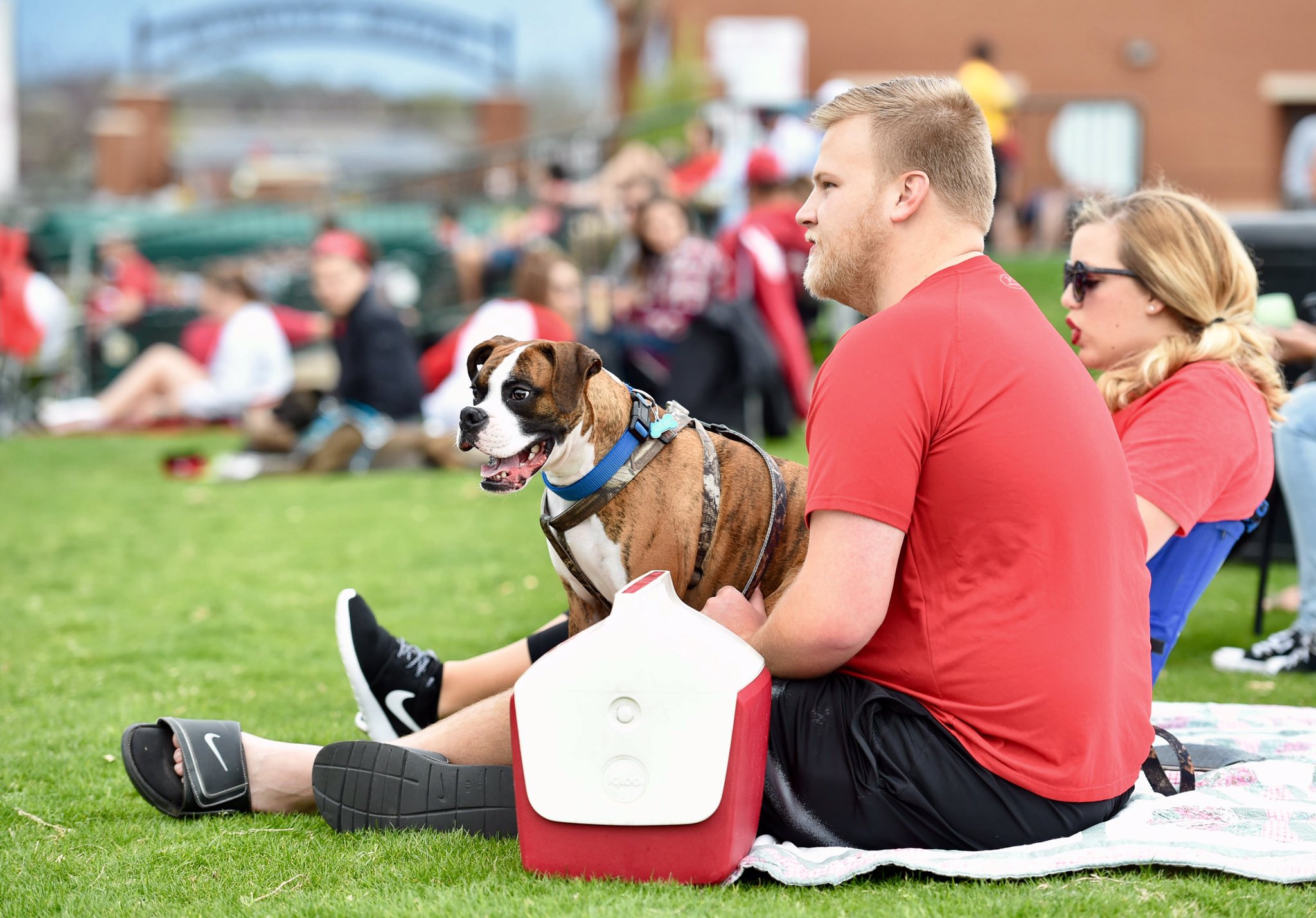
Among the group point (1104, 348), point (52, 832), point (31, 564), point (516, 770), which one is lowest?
point (31, 564)

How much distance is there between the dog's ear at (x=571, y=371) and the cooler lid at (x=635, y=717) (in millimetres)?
969

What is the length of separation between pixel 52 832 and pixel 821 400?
7.51ft

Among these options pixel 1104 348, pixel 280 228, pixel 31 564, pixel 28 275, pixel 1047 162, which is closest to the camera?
pixel 1104 348

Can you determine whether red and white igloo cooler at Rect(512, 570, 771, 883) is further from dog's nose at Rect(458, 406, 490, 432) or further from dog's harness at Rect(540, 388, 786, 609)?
dog's nose at Rect(458, 406, 490, 432)

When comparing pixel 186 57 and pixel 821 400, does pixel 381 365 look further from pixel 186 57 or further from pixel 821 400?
pixel 186 57

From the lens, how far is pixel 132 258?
57.4 feet

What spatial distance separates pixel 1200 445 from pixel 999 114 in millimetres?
11266

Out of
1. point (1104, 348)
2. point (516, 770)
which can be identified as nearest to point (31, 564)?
point (516, 770)

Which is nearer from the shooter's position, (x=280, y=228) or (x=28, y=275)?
(x=28, y=275)

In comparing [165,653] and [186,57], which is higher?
[186,57]

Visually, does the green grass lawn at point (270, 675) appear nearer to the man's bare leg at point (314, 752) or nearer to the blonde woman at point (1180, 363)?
the man's bare leg at point (314, 752)

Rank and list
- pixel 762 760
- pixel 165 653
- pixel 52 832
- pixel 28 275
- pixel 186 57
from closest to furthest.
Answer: pixel 762 760
pixel 52 832
pixel 165 653
pixel 28 275
pixel 186 57

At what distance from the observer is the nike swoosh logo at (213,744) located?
11.0 feet

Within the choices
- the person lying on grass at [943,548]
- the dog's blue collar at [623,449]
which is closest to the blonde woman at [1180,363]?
the person lying on grass at [943,548]
